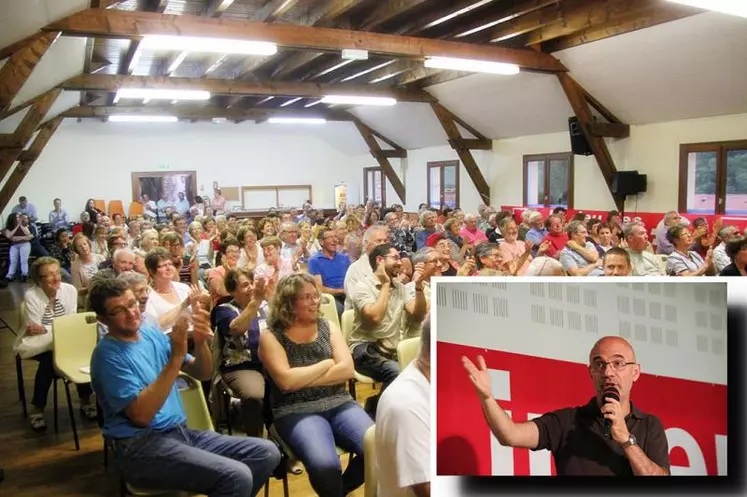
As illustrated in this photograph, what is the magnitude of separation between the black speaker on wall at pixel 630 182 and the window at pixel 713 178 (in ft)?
1.86

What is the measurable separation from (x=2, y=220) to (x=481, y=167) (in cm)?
1077

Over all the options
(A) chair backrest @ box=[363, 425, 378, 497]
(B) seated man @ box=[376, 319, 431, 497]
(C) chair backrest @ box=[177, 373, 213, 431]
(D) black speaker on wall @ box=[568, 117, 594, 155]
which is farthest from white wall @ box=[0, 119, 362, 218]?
(B) seated man @ box=[376, 319, 431, 497]

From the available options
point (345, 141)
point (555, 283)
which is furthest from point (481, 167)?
point (555, 283)

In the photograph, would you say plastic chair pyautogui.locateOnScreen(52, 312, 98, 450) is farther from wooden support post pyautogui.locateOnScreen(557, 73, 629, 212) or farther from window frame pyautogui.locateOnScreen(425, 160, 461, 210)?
window frame pyautogui.locateOnScreen(425, 160, 461, 210)

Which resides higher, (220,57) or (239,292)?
(220,57)

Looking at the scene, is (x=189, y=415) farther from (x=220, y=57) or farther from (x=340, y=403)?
(x=220, y=57)

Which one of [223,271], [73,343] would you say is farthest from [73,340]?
[223,271]

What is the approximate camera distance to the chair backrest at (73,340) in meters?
3.52

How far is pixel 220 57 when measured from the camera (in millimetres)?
8695

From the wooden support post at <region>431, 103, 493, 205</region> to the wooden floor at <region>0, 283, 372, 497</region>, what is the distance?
8198mm

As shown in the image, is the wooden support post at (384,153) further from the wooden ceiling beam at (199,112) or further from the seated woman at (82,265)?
the seated woman at (82,265)

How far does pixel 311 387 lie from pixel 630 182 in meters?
7.34

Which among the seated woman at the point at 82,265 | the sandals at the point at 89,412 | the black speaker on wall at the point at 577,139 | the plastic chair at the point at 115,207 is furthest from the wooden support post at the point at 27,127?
the black speaker on wall at the point at 577,139

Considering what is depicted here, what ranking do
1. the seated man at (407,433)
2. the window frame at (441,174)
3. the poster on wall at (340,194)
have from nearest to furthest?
the seated man at (407,433) < the window frame at (441,174) < the poster on wall at (340,194)
